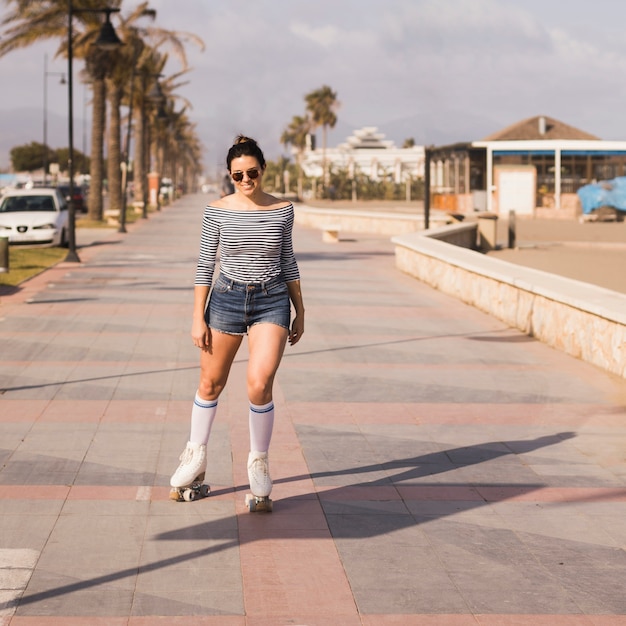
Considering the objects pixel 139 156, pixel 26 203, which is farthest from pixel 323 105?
pixel 26 203

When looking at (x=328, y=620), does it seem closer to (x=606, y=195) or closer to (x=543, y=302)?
(x=543, y=302)

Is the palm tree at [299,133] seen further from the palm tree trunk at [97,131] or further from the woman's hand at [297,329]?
the woman's hand at [297,329]

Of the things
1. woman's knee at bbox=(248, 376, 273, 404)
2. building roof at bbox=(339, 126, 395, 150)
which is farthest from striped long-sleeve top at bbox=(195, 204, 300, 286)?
building roof at bbox=(339, 126, 395, 150)

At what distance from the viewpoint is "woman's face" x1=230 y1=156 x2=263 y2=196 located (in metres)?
6.00

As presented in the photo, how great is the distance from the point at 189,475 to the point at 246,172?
1.68 m

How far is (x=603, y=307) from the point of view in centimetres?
1102

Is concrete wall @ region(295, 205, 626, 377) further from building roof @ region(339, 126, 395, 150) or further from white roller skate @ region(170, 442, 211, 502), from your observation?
building roof @ region(339, 126, 395, 150)

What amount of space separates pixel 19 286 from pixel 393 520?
13983 mm

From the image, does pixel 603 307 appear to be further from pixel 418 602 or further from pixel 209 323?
pixel 418 602

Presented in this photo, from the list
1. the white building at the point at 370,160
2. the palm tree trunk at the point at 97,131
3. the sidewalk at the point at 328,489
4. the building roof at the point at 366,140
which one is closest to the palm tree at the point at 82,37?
the palm tree trunk at the point at 97,131

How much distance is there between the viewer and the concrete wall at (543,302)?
11.0 m

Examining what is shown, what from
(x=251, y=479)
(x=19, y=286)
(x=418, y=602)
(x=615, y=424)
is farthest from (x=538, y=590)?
(x=19, y=286)

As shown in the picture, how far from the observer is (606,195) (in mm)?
45000

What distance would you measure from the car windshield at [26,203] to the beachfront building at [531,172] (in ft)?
69.0
